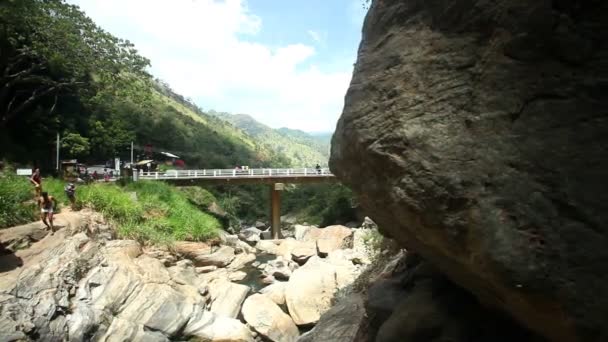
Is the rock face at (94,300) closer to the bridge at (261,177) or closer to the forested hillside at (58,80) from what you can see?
the forested hillside at (58,80)

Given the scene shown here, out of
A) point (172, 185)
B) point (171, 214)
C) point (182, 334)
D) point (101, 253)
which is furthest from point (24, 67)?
point (182, 334)

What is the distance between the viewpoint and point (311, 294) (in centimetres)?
1295

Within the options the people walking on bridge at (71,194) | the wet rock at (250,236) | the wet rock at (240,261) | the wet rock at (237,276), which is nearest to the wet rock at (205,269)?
the wet rock at (237,276)

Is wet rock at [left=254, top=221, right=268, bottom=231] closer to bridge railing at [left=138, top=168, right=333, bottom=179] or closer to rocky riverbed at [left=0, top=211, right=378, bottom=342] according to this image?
bridge railing at [left=138, top=168, right=333, bottom=179]

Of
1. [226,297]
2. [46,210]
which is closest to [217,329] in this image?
[226,297]

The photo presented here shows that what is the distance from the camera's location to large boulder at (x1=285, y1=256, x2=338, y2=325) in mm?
12266

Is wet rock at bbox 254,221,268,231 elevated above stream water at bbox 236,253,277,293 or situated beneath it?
situated beneath

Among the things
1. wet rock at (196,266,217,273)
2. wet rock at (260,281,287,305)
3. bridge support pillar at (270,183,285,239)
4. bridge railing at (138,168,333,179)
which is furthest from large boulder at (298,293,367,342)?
bridge railing at (138,168,333,179)

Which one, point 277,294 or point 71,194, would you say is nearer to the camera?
point 277,294

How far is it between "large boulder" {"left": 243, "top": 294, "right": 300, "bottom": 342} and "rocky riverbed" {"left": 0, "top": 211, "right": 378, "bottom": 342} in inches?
1.2

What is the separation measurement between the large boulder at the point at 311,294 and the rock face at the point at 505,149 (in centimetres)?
938

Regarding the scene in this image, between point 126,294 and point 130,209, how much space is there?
24.8 feet

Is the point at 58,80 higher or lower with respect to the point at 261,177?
higher

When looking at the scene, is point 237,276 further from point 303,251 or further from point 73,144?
point 73,144
